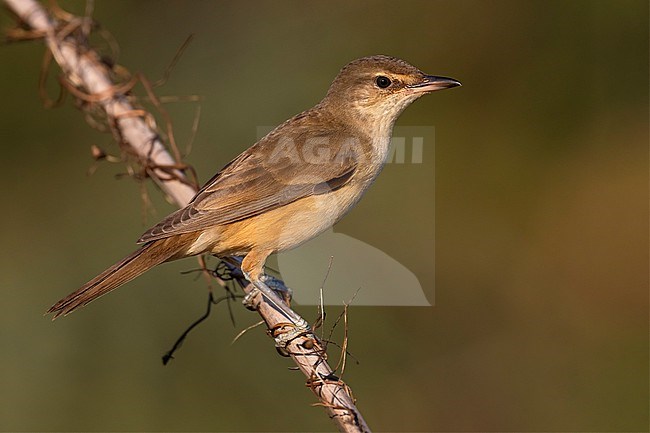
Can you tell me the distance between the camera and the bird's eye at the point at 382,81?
11.3 feet

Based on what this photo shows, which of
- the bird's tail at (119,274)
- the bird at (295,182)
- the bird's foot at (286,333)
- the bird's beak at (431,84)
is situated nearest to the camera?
the bird's foot at (286,333)

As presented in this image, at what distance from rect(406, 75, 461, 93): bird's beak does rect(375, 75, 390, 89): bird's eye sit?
0.10 m

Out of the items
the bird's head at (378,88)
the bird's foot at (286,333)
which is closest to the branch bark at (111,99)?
the bird's foot at (286,333)

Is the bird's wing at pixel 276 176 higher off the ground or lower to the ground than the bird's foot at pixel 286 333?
higher

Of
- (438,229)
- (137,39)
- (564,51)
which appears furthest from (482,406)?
(137,39)

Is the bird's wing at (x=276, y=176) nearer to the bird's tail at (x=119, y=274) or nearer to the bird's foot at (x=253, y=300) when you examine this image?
→ the bird's tail at (x=119, y=274)

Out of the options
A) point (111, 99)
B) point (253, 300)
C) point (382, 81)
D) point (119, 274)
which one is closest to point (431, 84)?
point (382, 81)

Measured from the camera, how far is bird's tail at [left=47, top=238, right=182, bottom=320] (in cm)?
272

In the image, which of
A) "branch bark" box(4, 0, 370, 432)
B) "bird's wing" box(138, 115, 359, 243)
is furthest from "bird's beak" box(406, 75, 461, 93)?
"branch bark" box(4, 0, 370, 432)

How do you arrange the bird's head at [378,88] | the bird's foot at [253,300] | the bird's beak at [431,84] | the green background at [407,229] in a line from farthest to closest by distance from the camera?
the green background at [407,229], the bird's head at [378,88], the bird's beak at [431,84], the bird's foot at [253,300]

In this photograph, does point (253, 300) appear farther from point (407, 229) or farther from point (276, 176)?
point (407, 229)

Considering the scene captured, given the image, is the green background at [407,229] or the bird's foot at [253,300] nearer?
the bird's foot at [253,300]

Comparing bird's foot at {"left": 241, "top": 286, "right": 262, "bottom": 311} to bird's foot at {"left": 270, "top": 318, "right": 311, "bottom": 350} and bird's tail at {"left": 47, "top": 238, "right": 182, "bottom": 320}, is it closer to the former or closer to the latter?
bird's foot at {"left": 270, "top": 318, "right": 311, "bottom": 350}

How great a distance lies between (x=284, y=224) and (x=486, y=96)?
2.09m
